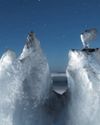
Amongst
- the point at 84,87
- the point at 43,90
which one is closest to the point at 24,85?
the point at 43,90

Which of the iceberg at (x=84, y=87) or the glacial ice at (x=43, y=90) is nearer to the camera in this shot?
the glacial ice at (x=43, y=90)

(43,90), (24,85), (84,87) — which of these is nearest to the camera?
(24,85)

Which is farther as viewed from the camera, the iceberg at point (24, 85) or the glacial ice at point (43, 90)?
the glacial ice at point (43, 90)

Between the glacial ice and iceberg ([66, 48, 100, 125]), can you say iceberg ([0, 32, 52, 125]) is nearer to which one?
the glacial ice

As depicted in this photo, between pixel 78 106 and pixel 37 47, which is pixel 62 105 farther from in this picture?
pixel 37 47

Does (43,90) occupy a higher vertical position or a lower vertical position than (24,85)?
lower

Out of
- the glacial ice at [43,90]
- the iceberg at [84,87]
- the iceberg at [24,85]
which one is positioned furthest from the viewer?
the iceberg at [84,87]

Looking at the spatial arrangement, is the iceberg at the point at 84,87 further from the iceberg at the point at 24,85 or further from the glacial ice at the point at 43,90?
the iceberg at the point at 24,85

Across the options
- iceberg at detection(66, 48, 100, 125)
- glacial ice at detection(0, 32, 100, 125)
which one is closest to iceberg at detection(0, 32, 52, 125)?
glacial ice at detection(0, 32, 100, 125)

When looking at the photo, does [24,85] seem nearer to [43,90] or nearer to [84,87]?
[43,90]

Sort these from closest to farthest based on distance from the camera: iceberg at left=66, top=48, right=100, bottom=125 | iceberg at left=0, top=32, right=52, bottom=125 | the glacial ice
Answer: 1. iceberg at left=0, top=32, right=52, bottom=125
2. the glacial ice
3. iceberg at left=66, top=48, right=100, bottom=125

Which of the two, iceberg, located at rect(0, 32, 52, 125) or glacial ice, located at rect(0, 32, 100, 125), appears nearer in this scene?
iceberg, located at rect(0, 32, 52, 125)

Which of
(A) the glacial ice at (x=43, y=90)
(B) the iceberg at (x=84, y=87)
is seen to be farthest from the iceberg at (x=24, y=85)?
(B) the iceberg at (x=84, y=87)

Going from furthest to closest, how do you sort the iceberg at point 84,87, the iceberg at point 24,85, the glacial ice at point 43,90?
the iceberg at point 84,87, the glacial ice at point 43,90, the iceberg at point 24,85
